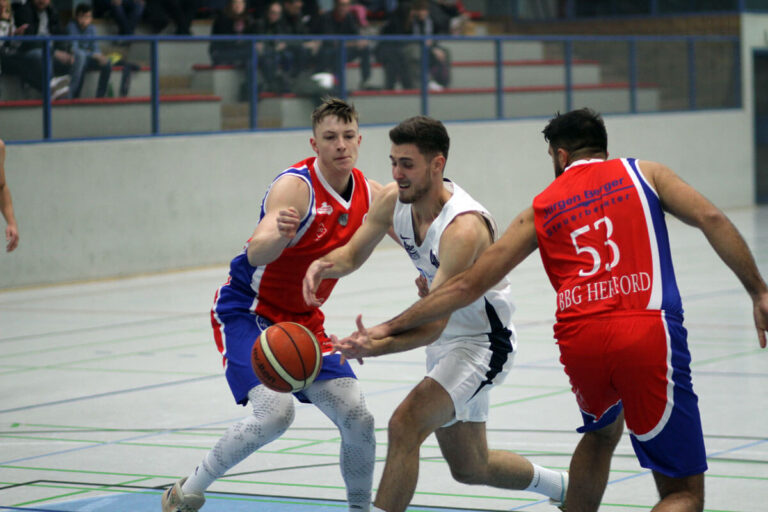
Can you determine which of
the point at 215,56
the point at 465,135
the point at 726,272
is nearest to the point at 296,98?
the point at 215,56

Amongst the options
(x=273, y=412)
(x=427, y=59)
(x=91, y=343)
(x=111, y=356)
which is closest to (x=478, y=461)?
(x=273, y=412)

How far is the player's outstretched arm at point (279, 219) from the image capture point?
5.89 metres

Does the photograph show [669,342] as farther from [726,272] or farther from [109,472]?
[726,272]

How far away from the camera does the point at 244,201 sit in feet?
60.1

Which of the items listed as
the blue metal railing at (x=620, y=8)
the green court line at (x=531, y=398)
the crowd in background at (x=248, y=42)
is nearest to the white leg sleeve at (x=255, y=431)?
the green court line at (x=531, y=398)

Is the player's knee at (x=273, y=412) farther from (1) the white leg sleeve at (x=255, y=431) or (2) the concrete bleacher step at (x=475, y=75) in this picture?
(2) the concrete bleacher step at (x=475, y=75)

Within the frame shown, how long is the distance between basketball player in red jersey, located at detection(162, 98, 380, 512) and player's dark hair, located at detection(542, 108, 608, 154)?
4.51 feet

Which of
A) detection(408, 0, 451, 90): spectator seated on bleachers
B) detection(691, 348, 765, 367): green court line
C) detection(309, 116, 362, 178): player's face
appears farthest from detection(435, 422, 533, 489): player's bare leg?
detection(408, 0, 451, 90): spectator seated on bleachers

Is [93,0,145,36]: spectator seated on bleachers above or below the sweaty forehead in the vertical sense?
above

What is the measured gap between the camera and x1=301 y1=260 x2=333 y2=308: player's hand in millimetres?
5674

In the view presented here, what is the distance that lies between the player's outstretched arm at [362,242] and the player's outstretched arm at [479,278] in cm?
86

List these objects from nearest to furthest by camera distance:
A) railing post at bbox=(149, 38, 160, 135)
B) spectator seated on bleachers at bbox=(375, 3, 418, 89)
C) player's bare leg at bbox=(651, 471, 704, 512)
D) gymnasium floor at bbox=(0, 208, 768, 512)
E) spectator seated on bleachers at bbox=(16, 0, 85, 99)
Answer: player's bare leg at bbox=(651, 471, 704, 512) → gymnasium floor at bbox=(0, 208, 768, 512) → spectator seated on bleachers at bbox=(16, 0, 85, 99) → railing post at bbox=(149, 38, 160, 135) → spectator seated on bleachers at bbox=(375, 3, 418, 89)

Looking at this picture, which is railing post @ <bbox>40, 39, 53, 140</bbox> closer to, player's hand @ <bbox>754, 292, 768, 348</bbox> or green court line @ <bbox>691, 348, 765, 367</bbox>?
green court line @ <bbox>691, 348, 765, 367</bbox>

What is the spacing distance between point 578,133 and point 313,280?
4.54ft
